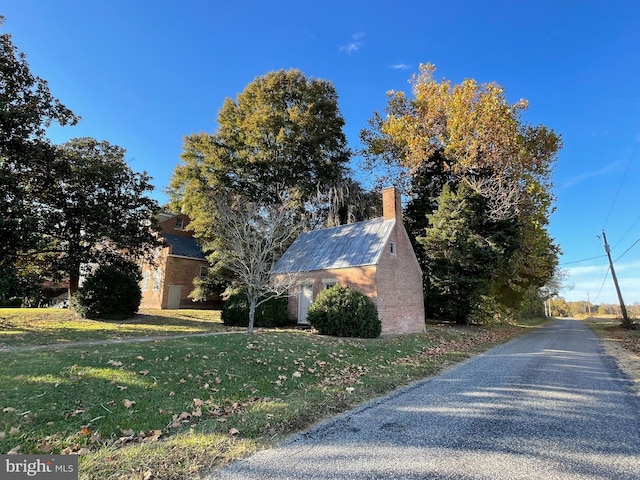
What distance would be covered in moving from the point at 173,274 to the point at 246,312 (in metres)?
13.5

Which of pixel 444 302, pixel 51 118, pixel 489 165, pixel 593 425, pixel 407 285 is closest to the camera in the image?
pixel 593 425

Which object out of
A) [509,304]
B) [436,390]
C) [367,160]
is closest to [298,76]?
[367,160]

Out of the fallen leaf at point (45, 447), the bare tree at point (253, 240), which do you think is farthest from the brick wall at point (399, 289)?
the fallen leaf at point (45, 447)

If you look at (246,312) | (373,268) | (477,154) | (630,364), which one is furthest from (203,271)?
(630,364)

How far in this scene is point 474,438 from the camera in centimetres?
439

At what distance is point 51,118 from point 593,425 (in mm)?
19519

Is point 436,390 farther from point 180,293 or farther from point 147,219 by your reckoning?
point 180,293

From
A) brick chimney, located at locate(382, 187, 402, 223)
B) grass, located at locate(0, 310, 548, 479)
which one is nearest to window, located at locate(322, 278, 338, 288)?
brick chimney, located at locate(382, 187, 402, 223)

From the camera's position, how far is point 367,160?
27.7 meters

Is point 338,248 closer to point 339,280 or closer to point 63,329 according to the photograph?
point 339,280

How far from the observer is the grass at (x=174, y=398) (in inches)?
155

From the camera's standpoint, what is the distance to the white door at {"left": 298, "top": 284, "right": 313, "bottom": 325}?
1886 cm

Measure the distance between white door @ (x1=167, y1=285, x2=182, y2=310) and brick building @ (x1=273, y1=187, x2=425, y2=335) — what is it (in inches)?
469

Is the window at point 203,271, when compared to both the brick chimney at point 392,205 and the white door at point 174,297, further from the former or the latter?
the brick chimney at point 392,205
